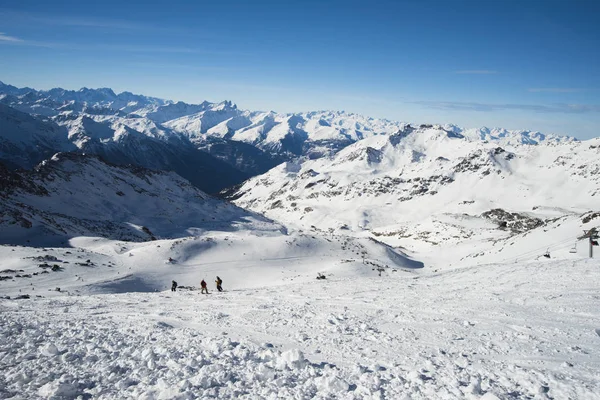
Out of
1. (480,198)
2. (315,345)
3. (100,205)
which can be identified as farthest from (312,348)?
(480,198)

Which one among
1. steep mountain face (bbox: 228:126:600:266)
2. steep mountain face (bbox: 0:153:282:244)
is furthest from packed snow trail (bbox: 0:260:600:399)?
steep mountain face (bbox: 228:126:600:266)

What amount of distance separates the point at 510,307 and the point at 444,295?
149 inches

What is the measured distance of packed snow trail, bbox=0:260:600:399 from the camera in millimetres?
8523

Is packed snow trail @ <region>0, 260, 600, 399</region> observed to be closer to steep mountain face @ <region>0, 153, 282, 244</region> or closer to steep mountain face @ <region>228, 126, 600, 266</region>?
steep mountain face @ <region>0, 153, 282, 244</region>

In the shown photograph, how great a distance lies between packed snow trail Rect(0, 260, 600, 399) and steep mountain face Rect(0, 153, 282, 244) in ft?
164

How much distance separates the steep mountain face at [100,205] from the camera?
57.1 m

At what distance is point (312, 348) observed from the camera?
1125cm

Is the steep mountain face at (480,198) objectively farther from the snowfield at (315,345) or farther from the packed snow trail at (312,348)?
the packed snow trail at (312,348)

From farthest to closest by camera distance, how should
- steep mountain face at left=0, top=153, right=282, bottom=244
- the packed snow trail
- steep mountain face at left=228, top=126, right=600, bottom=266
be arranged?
steep mountain face at left=228, top=126, right=600, bottom=266 < steep mountain face at left=0, top=153, right=282, bottom=244 < the packed snow trail

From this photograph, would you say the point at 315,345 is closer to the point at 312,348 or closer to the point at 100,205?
the point at 312,348

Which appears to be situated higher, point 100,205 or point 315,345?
point 315,345

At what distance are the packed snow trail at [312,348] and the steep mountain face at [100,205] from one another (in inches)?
1972

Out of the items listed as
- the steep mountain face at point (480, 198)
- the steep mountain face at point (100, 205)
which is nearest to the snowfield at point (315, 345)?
the steep mountain face at point (100, 205)

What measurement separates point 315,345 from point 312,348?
10.7 inches
